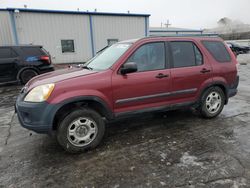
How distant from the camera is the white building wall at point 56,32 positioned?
15.9 metres

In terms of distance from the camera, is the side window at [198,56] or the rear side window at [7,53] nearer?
the side window at [198,56]

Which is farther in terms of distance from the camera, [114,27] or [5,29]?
[114,27]

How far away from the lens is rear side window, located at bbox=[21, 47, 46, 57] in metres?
9.06

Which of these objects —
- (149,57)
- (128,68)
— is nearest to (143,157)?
(128,68)

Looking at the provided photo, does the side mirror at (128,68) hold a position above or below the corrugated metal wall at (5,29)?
below

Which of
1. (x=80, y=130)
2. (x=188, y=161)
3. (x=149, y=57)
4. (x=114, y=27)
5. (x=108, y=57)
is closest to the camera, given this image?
(x=188, y=161)

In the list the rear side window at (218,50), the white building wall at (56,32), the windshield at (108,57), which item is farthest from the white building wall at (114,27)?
the rear side window at (218,50)

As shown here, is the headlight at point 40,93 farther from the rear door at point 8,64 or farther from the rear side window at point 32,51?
the rear side window at point 32,51

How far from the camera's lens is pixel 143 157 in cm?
314

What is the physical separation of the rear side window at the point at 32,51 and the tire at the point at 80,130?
707 centimetres

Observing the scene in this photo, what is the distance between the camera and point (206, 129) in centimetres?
413

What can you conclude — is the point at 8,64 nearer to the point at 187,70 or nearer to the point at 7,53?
the point at 7,53

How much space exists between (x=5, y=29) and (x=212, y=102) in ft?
55.4

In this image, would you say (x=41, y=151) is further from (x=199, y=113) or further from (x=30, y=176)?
(x=199, y=113)
